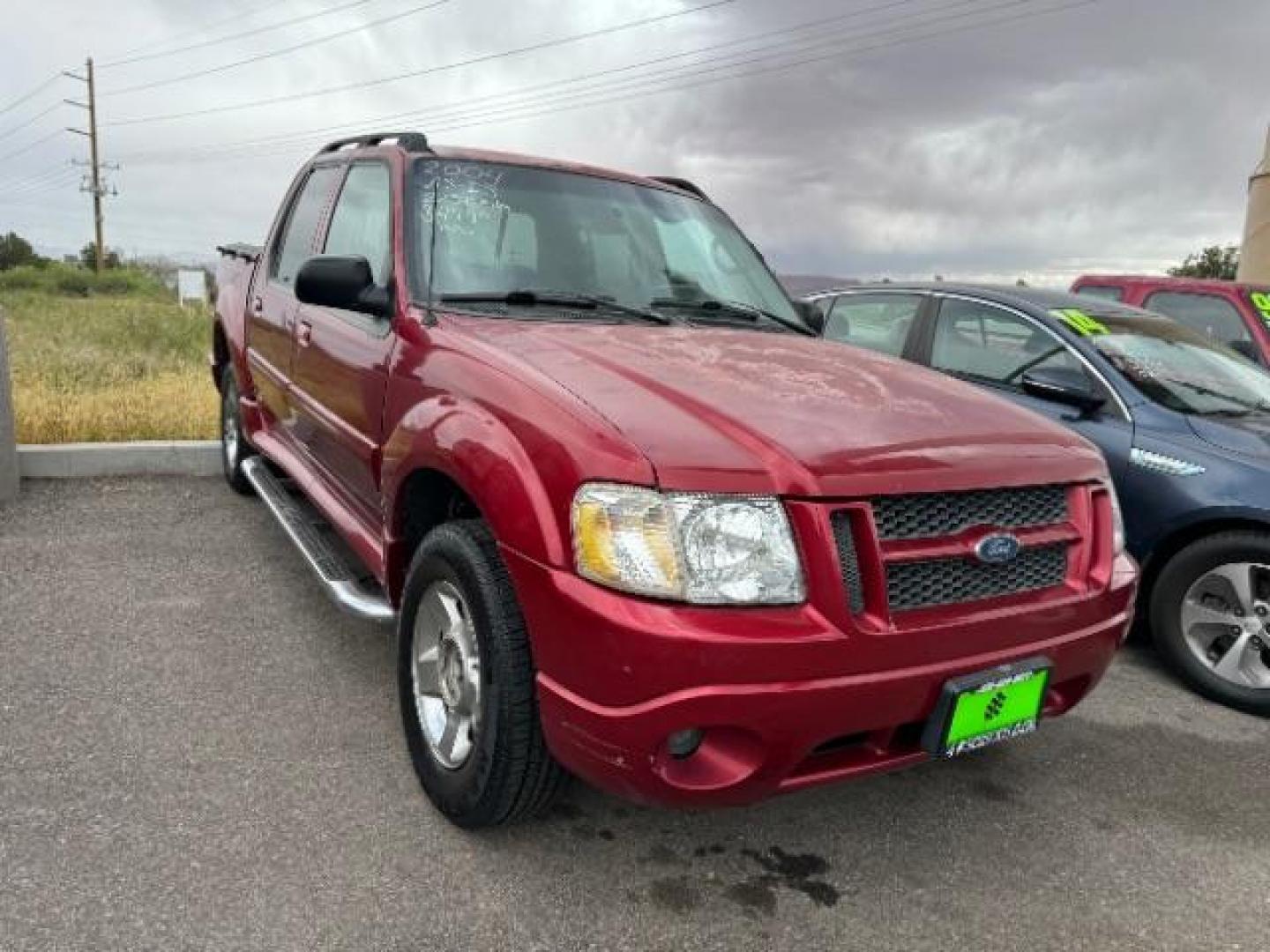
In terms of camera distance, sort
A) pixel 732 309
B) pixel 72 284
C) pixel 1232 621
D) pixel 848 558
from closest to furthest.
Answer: pixel 848 558 < pixel 732 309 < pixel 1232 621 < pixel 72 284

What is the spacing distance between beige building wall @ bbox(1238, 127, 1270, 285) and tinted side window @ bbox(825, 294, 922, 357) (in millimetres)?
20636

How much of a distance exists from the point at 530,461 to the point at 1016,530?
1.19 metres

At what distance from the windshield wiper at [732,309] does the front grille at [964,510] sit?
1.30 m

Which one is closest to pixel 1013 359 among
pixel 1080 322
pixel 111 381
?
pixel 1080 322

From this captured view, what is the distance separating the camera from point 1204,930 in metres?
2.46

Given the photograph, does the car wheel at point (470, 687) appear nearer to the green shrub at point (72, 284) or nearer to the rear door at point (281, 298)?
the rear door at point (281, 298)

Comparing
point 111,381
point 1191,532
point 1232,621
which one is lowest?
point 1232,621

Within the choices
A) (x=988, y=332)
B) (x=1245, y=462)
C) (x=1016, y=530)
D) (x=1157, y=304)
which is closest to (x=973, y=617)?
(x=1016, y=530)

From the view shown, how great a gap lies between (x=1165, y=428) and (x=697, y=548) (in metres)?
3.04

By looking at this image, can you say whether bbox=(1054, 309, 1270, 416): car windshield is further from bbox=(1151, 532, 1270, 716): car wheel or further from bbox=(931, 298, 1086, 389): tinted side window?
bbox=(1151, 532, 1270, 716): car wheel

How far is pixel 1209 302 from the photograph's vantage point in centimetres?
737

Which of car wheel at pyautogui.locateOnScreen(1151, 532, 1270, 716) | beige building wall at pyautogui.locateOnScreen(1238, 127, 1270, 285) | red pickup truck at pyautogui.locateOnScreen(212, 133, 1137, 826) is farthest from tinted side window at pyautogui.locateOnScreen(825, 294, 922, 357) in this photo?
beige building wall at pyautogui.locateOnScreen(1238, 127, 1270, 285)

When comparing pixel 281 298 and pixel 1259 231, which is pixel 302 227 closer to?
pixel 281 298

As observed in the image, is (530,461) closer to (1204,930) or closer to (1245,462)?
(1204,930)
